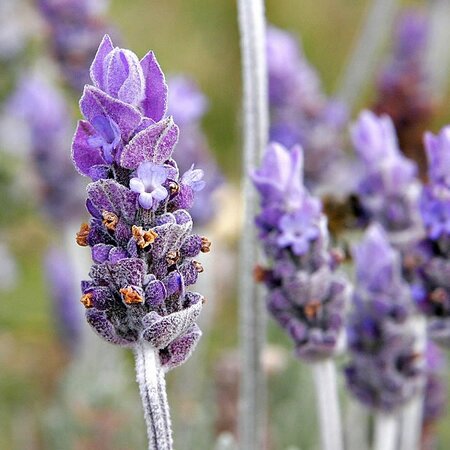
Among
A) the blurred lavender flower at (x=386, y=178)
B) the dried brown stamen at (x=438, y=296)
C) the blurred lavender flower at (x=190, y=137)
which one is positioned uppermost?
the blurred lavender flower at (x=190, y=137)

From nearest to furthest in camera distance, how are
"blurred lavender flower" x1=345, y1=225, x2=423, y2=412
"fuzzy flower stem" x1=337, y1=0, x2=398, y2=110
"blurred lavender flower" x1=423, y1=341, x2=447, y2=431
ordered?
"blurred lavender flower" x1=345, y1=225, x2=423, y2=412, "blurred lavender flower" x1=423, y1=341, x2=447, y2=431, "fuzzy flower stem" x1=337, y1=0, x2=398, y2=110

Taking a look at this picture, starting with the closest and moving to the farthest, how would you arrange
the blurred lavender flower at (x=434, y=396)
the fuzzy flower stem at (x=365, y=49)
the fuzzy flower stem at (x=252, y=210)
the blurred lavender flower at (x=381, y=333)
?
1. the fuzzy flower stem at (x=252, y=210)
2. the blurred lavender flower at (x=381, y=333)
3. the blurred lavender flower at (x=434, y=396)
4. the fuzzy flower stem at (x=365, y=49)

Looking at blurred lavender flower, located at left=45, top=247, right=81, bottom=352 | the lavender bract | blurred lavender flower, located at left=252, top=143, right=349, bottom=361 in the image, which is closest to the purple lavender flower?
the lavender bract

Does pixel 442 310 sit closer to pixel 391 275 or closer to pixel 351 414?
pixel 391 275

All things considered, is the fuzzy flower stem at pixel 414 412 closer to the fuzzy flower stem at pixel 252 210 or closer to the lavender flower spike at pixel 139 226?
the fuzzy flower stem at pixel 252 210

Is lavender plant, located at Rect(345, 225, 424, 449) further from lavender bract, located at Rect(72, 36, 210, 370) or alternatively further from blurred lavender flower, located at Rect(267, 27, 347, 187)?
blurred lavender flower, located at Rect(267, 27, 347, 187)

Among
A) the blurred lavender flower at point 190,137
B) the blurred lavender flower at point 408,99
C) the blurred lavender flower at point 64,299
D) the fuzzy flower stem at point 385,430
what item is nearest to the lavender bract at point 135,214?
the fuzzy flower stem at point 385,430
